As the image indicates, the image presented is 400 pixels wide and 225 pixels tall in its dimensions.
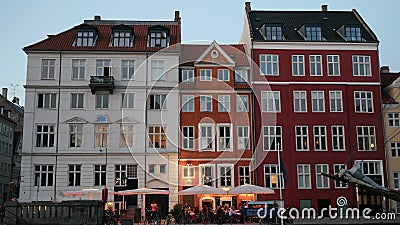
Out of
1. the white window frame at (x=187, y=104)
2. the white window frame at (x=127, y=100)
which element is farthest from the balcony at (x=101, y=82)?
the white window frame at (x=187, y=104)

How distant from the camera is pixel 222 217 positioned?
36.5 m

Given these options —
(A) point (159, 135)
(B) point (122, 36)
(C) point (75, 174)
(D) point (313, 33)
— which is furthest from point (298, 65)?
(C) point (75, 174)

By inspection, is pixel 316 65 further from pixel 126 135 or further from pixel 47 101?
pixel 47 101

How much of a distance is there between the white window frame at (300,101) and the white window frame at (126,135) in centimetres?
1516

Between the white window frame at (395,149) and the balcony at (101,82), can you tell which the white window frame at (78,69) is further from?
the white window frame at (395,149)

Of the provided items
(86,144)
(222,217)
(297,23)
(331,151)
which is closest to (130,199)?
(86,144)

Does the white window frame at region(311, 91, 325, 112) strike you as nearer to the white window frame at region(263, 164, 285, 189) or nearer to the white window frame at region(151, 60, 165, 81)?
the white window frame at region(263, 164, 285, 189)

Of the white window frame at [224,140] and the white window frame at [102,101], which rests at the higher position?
the white window frame at [102,101]

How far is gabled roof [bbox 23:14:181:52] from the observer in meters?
46.4

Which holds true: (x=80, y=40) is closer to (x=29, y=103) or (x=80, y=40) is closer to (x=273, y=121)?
(x=29, y=103)

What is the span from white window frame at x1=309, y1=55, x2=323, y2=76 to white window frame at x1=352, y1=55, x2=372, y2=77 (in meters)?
3.30

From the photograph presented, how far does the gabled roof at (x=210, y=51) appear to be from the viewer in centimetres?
4822

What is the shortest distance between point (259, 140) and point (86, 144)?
1550 cm

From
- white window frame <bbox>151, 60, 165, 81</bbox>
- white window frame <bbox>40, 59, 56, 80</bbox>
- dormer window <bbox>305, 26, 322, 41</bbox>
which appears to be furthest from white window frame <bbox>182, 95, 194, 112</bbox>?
dormer window <bbox>305, 26, 322, 41</bbox>
